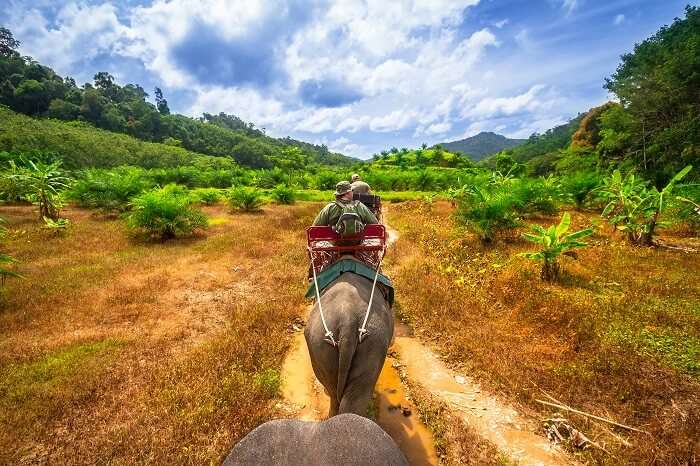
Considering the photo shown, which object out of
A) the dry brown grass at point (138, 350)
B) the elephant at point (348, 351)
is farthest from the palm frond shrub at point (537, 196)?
the elephant at point (348, 351)

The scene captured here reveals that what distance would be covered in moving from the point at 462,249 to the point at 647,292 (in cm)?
428

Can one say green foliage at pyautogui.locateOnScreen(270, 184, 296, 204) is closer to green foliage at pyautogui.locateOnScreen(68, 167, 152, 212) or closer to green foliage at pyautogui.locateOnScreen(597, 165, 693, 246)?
green foliage at pyautogui.locateOnScreen(68, 167, 152, 212)

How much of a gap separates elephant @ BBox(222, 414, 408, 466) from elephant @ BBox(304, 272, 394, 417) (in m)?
1.30

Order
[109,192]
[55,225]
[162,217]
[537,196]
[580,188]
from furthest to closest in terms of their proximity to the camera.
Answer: [109,192] < [580,188] < [537,196] < [162,217] < [55,225]

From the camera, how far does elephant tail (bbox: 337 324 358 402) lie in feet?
8.89

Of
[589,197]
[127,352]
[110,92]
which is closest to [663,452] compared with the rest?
[127,352]

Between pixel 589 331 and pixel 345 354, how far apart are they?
174 inches

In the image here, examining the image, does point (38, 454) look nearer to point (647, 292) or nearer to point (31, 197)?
point (647, 292)

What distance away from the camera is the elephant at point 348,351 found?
9.03ft

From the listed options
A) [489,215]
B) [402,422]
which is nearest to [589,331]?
[402,422]

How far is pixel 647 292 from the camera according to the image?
20.1ft

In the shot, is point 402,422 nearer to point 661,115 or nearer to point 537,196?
point 537,196

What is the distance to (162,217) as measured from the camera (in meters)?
11.7

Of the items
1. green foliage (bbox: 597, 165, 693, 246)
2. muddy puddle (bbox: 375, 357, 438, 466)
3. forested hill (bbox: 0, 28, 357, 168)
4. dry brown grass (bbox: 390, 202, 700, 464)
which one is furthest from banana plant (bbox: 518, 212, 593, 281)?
forested hill (bbox: 0, 28, 357, 168)
